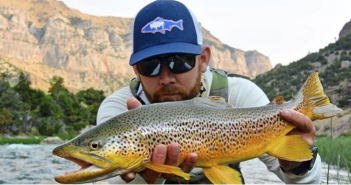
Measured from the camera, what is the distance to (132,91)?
12.6 feet

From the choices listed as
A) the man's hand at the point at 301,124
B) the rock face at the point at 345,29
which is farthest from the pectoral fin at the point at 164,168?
the rock face at the point at 345,29

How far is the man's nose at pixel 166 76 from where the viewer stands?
3.09 meters

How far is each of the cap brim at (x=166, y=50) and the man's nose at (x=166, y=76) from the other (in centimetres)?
13

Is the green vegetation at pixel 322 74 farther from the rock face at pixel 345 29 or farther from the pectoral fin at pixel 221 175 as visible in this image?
the pectoral fin at pixel 221 175

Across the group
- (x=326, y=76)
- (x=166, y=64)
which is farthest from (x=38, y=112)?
(x=166, y=64)

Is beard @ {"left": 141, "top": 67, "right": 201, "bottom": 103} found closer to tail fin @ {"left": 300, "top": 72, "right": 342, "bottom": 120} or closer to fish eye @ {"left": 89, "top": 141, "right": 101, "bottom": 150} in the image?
tail fin @ {"left": 300, "top": 72, "right": 342, "bottom": 120}

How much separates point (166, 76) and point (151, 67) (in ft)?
0.44

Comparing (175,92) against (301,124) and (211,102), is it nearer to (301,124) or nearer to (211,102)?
(211,102)

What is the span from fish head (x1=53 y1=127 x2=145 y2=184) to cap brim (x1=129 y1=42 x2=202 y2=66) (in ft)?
3.14

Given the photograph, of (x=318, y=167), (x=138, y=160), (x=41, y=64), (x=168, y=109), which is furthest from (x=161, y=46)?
(x=41, y=64)

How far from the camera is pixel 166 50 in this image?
305 centimetres

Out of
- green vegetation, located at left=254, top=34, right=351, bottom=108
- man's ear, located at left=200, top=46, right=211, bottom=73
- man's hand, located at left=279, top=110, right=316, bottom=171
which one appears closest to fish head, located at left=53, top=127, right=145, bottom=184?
man's hand, located at left=279, top=110, right=316, bottom=171

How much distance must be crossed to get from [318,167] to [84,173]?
2066mm

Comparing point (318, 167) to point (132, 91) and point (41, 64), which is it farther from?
point (41, 64)
